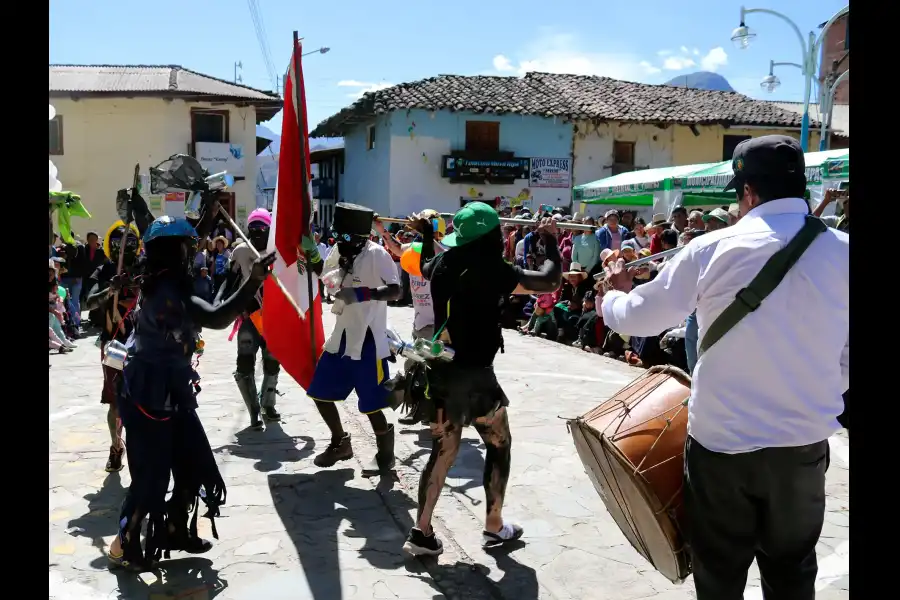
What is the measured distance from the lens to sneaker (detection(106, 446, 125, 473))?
18.9ft

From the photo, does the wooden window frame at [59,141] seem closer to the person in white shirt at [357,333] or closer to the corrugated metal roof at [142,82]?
the corrugated metal roof at [142,82]

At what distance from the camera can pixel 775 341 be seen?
8.36ft

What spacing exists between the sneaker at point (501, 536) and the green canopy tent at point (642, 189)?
11320mm

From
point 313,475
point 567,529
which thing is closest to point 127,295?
point 313,475

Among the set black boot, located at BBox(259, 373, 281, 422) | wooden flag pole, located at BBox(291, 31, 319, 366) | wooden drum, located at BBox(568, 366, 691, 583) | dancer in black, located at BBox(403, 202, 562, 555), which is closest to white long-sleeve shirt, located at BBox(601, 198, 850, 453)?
wooden drum, located at BBox(568, 366, 691, 583)

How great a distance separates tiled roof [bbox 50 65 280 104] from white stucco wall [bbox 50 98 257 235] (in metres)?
0.58

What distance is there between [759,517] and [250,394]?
5205mm

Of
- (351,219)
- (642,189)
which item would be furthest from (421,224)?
(642,189)

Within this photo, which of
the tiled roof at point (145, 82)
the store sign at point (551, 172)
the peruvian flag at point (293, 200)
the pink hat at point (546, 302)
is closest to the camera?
the peruvian flag at point (293, 200)

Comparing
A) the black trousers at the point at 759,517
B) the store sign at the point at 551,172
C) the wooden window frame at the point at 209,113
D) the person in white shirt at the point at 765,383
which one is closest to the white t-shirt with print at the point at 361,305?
the person in white shirt at the point at 765,383

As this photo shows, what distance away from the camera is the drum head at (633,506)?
9.66ft

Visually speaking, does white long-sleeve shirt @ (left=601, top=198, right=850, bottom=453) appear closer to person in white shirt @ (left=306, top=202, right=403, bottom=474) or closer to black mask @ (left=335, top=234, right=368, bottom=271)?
person in white shirt @ (left=306, top=202, right=403, bottom=474)

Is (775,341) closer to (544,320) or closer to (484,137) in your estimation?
(544,320)
